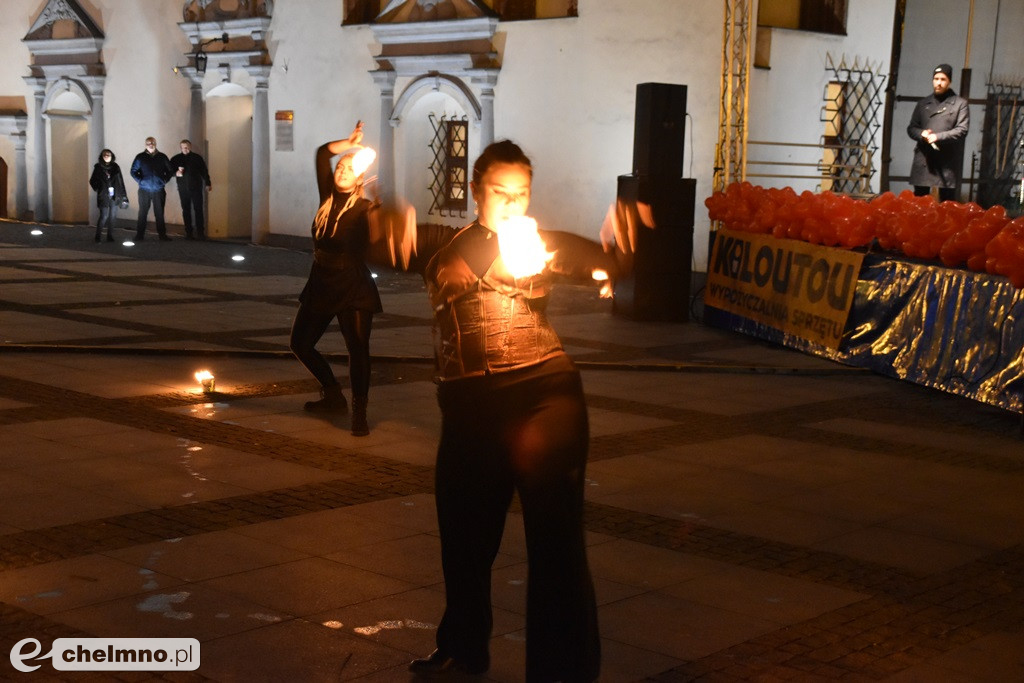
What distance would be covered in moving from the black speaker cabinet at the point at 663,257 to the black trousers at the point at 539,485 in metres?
11.1

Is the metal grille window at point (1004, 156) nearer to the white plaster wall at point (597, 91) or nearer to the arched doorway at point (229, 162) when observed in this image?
the white plaster wall at point (597, 91)

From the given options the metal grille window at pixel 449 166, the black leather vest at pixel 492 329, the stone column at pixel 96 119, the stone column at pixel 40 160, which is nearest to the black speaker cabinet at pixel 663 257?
the metal grille window at pixel 449 166

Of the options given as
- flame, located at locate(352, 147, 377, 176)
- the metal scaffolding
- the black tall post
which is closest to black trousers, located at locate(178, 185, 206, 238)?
the metal scaffolding

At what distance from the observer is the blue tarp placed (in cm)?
1002

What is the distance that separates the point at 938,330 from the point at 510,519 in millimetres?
5509

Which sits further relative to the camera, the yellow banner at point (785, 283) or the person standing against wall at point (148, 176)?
the person standing against wall at point (148, 176)

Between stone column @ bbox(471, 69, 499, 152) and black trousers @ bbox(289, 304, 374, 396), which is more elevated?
stone column @ bbox(471, 69, 499, 152)

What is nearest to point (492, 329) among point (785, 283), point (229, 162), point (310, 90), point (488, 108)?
point (785, 283)

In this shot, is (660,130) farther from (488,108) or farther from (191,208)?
(191,208)

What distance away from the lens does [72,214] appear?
32.9m

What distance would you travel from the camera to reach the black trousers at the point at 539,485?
4262 mm

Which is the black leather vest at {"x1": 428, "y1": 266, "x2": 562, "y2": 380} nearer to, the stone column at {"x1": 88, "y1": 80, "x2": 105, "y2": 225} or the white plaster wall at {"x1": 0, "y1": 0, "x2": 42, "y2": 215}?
the stone column at {"x1": 88, "y1": 80, "x2": 105, "y2": 225}

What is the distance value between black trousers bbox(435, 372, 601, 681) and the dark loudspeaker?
446 inches

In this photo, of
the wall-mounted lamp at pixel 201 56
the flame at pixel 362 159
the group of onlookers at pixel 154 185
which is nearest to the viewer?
the flame at pixel 362 159
